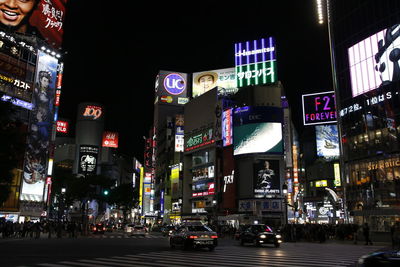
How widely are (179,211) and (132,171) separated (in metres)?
95.8

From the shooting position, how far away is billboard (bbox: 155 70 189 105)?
10500 cm

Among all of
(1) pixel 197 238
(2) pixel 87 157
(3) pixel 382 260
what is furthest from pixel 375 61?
(2) pixel 87 157

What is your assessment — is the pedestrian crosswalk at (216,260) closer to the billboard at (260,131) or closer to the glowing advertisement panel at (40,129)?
the billboard at (260,131)

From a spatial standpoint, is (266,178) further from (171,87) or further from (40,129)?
(171,87)

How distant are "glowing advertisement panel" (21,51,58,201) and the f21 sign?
49.1 meters

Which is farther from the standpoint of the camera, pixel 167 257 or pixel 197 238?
pixel 197 238

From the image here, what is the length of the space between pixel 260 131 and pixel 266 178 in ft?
24.9

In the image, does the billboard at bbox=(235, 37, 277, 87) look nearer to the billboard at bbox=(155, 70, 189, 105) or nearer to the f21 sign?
the f21 sign

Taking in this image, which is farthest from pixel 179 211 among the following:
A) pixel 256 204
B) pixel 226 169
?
pixel 256 204

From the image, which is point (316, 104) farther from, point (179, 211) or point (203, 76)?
point (179, 211)

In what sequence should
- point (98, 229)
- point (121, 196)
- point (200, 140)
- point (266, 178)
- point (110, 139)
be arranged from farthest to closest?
point (110, 139)
point (121, 196)
point (200, 140)
point (266, 178)
point (98, 229)

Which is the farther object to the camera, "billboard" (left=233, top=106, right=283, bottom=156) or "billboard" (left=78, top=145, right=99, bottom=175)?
"billboard" (left=78, top=145, right=99, bottom=175)

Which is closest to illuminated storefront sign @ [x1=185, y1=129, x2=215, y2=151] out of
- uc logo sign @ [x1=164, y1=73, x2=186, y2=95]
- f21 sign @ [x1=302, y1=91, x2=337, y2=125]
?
f21 sign @ [x1=302, y1=91, x2=337, y2=125]

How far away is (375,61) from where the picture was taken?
47562 millimetres
